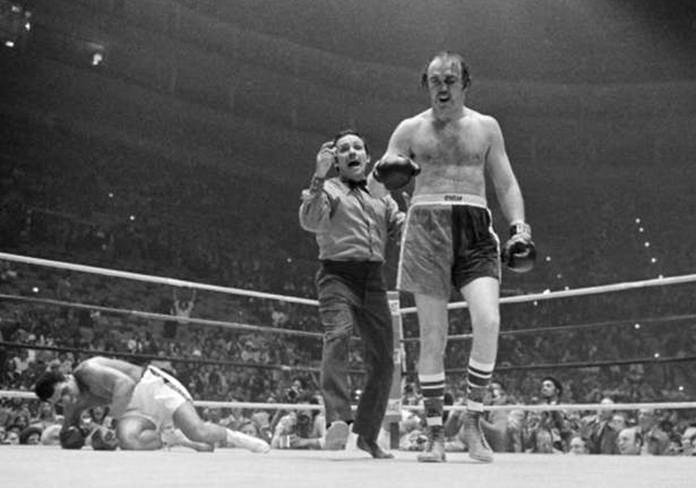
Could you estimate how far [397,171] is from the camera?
7.46 ft

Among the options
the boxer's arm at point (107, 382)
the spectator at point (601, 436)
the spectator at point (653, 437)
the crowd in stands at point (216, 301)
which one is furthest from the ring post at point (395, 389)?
the crowd in stands at point (216, 301)

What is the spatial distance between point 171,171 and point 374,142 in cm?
351

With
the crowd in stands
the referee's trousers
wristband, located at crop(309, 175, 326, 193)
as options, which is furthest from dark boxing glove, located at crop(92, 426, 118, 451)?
the crowd in stands

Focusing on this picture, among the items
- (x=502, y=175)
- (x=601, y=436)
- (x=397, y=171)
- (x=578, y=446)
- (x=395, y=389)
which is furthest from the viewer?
(x=601, y=436)

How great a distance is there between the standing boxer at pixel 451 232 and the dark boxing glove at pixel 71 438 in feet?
4.89

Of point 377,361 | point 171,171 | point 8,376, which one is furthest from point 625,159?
point 377,361

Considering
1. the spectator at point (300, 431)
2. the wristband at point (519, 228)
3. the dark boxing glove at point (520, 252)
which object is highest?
the wristband at point (519, 228)

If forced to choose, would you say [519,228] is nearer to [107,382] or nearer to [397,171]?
[397,171]

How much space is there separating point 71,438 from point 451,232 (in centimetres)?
171

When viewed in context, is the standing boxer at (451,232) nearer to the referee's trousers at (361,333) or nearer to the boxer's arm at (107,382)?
the referee's trousers at (361,333)

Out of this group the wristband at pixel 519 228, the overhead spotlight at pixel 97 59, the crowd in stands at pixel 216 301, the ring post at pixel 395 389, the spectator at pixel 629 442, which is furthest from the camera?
the overhead spotlight at pixel 97 59

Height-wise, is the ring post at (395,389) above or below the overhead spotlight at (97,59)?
below

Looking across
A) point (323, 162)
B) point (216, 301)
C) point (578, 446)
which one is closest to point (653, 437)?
point (578, 446)

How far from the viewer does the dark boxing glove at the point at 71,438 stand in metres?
3.20
